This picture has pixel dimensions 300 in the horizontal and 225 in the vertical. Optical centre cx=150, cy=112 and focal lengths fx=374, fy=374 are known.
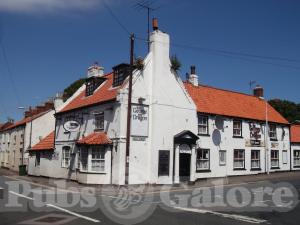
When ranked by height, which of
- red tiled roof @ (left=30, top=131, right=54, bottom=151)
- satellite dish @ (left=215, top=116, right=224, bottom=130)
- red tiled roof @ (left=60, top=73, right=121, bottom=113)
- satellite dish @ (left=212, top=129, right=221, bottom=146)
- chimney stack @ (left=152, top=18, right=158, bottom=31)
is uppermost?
chimney stack @ (left=152, top=18, right=158, bottom=31)

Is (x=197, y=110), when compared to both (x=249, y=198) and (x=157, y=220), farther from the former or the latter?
(x=157, y=220)

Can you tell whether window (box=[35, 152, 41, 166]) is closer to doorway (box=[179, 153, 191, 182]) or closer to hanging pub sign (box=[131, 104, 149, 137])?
hanging pub sign (box=[131, 104, 149, 137])

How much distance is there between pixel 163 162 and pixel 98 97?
24.6 ft

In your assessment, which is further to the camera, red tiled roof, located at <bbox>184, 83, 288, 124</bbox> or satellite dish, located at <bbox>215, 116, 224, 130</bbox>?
red tiled roof, located at <bbox>184, 83, 288, 124</bbox>

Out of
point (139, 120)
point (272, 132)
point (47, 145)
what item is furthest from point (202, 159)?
point (47, 145)

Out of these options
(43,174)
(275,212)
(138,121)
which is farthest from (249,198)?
(43,174)

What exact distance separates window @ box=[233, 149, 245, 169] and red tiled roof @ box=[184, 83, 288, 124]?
3.37 m

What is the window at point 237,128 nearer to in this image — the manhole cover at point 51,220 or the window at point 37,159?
the window at point 37,159

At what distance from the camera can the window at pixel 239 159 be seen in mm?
34956

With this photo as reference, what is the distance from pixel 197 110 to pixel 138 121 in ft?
21.5

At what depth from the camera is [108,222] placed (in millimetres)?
12031

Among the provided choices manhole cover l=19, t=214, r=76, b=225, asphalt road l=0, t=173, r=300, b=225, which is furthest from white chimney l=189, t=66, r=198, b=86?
manhole cover l=19, t=214, r=76, b=225

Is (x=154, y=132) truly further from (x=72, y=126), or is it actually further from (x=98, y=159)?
(x=72, y=126)

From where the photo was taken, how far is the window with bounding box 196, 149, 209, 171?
31.7m
